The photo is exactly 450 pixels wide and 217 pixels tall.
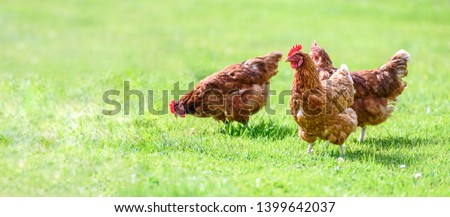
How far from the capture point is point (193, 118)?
10.4 m

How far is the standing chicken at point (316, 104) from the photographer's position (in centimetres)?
820

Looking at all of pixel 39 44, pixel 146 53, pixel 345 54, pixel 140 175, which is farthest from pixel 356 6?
pixel 140 175

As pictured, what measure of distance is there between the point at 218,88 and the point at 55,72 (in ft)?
17.9

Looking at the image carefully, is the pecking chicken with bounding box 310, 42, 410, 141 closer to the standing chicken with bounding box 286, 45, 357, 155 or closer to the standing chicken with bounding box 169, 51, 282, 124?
the standing chicken with bounding box 286, 45, 357, 155

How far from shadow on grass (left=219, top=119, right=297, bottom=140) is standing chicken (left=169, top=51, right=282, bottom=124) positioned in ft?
0.85

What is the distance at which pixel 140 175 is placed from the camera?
23.0 ft

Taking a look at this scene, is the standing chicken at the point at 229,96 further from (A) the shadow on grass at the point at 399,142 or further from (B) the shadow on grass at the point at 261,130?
(A) the shadow on grass at the point at 399,142

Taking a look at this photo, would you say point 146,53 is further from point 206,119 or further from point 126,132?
point 126,132

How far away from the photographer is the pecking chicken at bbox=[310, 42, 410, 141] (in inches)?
364

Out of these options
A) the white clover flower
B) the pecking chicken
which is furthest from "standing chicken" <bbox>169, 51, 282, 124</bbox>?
the white clover flower

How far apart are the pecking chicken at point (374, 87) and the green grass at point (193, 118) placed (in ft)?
1.27

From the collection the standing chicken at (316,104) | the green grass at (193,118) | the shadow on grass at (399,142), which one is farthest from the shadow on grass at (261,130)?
the shadow on grass at (399,142)

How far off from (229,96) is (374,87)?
220cm

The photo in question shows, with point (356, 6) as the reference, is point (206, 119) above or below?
below
